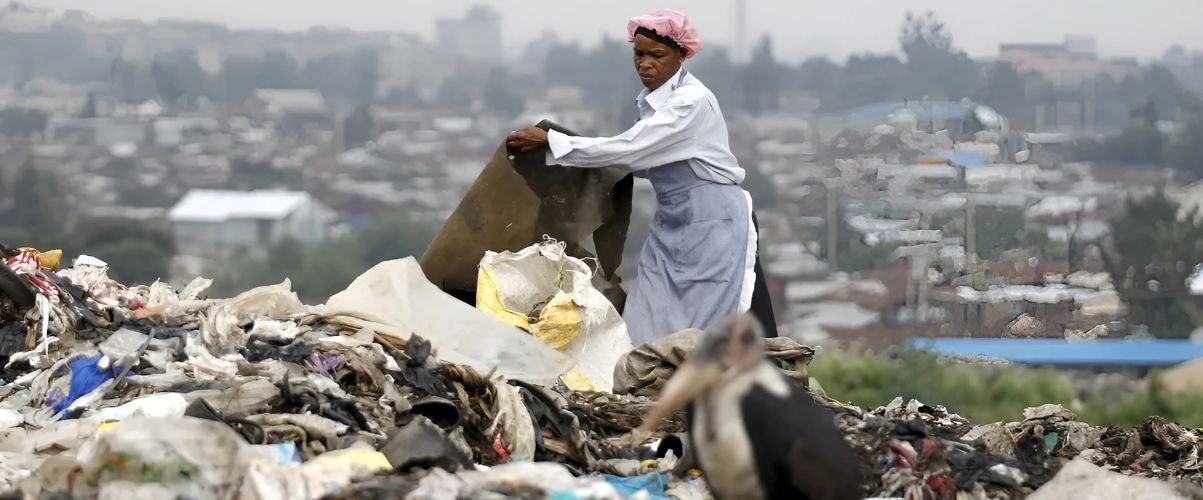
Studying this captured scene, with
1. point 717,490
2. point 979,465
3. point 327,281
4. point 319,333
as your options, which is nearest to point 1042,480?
point 979,465

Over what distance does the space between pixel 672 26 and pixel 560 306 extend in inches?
40.4

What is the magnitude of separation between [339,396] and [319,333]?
2.07 feet

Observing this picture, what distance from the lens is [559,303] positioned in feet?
14.9

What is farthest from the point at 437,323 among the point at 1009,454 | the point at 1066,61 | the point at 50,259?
the point at 1066,61

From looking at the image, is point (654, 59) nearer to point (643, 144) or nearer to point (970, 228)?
point (643, 144)

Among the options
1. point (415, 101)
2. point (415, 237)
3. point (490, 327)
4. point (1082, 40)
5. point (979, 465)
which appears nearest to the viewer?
point (979, 465)

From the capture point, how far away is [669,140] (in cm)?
471

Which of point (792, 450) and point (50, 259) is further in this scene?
point (50, 259)

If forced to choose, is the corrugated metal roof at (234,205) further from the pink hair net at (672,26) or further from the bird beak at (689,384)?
the bird beak at (689,384)

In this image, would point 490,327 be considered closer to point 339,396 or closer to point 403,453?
point 339,396

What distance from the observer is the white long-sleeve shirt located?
4.68 metres

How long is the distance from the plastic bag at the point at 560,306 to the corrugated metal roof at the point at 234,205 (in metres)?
11.7

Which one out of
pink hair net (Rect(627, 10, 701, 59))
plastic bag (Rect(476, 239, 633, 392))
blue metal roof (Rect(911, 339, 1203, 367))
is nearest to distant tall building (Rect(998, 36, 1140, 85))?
blue metal roof (Rect(911, 339, 1203, 367))

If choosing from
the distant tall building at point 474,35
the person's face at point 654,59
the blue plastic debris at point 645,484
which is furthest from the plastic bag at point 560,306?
the distant tall building at point 474,35
